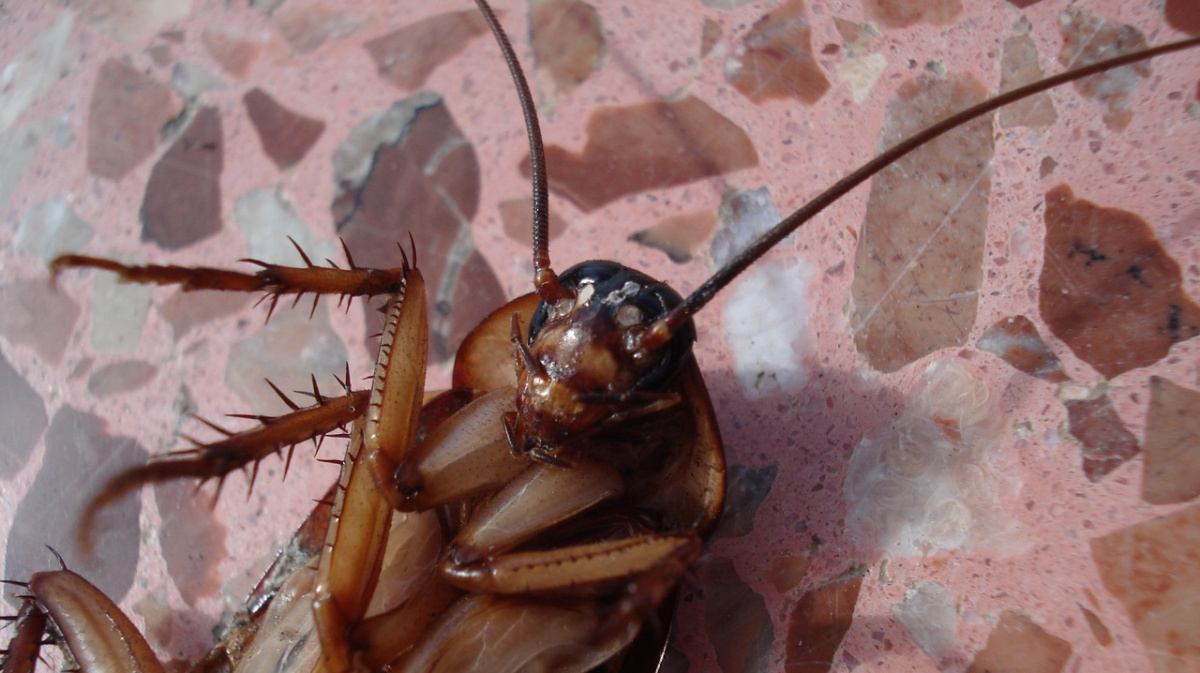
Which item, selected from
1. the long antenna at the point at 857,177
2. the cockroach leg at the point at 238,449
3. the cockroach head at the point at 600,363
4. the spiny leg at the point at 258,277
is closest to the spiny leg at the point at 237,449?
the cockroach leg at the point at 238,449

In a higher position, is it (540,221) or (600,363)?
(540,221)

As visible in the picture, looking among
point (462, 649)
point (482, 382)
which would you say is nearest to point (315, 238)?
point (482, 382)

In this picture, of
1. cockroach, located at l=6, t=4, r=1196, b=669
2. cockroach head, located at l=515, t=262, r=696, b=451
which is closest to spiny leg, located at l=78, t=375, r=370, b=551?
cockroach head, located at l=515, t=262, r=696, b=451

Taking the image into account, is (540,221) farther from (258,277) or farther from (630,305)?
(258,277)

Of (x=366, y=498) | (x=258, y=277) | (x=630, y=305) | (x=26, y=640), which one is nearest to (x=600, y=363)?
(x=630, y=305)

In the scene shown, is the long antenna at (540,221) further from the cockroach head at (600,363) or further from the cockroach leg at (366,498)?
the cockroach leg at (366,498)
